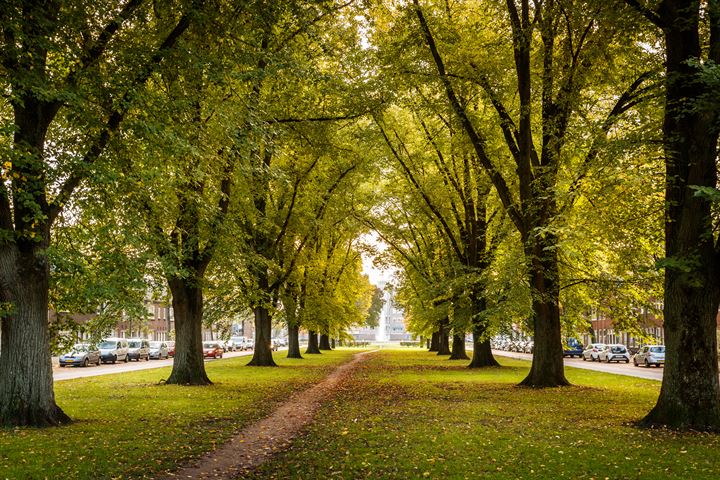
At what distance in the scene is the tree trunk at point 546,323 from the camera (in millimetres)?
19344

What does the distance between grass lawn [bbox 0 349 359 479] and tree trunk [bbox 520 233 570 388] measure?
824cm

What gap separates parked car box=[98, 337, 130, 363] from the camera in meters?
44.3

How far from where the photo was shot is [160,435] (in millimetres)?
10953

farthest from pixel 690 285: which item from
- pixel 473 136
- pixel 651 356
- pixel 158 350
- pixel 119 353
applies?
pixel 158 350

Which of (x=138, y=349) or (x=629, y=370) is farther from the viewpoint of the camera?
(x=138, y=349)

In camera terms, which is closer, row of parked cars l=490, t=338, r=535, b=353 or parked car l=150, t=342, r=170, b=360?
parked car l=150, t=342, r=170, b=360

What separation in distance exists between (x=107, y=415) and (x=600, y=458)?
10118mm

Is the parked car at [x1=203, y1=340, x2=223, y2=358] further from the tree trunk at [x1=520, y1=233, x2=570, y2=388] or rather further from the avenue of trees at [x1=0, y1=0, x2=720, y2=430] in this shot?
the tree trunk at [x1=520, y1=233, x2=570, y2=388]

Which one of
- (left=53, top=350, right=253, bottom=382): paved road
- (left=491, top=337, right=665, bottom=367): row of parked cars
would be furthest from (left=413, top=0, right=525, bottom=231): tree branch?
(left=53, top=350, right=253, bottom=382): paved road

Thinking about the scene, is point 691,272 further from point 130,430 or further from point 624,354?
point 624,354

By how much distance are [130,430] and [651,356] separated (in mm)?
37530

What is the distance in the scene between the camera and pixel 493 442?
1023cm

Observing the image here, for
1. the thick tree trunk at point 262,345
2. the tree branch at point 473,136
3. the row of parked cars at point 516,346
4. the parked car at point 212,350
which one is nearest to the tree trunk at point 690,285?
the tree branch at point 473,136

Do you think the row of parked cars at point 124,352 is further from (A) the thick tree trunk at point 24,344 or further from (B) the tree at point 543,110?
(A) the thick tree trunk at point 24,344
